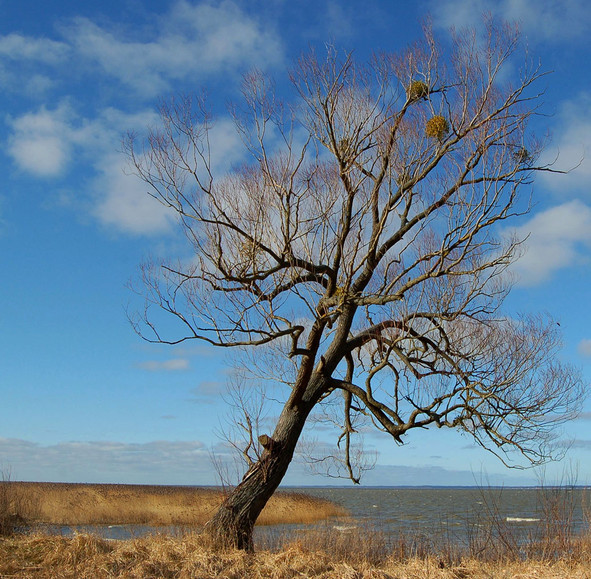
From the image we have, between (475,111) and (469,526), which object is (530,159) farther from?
(469,526)

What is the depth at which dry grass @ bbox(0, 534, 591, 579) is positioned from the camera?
689 cm

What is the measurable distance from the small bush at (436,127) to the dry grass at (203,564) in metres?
5.85

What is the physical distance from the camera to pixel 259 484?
8711 mm

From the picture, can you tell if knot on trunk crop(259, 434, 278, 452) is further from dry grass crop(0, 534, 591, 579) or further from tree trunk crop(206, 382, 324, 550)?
dry grass crop(0, 534, 591, 579)

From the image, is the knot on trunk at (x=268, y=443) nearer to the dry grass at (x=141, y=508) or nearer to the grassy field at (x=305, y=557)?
the grassy field at (x=305, y=557)

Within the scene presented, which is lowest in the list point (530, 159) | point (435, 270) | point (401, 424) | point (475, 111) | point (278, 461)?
point (278, 461)

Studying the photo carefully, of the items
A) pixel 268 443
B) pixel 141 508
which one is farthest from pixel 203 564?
pixel 141 508

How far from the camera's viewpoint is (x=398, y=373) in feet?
30.6

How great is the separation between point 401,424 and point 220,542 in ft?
9.99

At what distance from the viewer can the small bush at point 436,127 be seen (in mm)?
8828

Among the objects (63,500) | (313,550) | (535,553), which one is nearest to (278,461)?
(313,550)

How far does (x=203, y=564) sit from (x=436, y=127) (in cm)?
663

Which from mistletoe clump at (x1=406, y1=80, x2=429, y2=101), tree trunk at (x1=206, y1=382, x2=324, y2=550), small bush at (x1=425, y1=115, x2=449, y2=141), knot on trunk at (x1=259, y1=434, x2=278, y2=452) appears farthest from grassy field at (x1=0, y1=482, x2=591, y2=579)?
mistletoe clump at (x1=406, y1=80, x2=429, y2=101)

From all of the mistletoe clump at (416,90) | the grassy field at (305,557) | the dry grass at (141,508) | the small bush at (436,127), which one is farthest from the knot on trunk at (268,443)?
the dry grass at (141,508)
